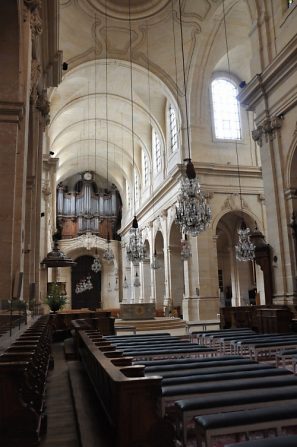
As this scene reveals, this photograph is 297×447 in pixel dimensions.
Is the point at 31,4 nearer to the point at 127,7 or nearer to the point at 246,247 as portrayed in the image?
the point at 246,247

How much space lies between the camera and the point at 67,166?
31.3m

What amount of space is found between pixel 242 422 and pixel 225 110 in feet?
59.9

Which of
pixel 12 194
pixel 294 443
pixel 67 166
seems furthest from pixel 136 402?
pixel 67 166

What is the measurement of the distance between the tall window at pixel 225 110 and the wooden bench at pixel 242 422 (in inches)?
673

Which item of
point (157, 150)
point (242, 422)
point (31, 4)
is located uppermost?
point (157, 150)

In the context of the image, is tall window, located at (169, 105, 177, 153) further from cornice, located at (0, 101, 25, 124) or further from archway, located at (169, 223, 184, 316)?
cornice, located at (0, 101, 25, 124)

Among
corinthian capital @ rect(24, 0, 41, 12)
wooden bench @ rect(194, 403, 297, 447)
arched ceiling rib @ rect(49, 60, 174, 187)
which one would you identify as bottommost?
wooden bench @ rect(194, 403, 297, 447)

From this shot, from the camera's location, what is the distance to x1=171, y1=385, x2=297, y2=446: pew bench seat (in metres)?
2.81

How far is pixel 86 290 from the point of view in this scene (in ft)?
106

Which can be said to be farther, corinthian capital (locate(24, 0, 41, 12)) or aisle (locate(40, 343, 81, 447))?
corinthian capital (locate(24, 0, 41, 12))

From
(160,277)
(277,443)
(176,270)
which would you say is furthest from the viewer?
(160,277)

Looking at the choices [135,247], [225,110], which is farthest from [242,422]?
[225,110]

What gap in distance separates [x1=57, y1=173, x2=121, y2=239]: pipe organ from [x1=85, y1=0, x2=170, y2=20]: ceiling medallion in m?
19.0

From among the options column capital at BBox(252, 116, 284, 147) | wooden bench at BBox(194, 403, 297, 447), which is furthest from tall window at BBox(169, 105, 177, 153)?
wooden bench at BBox(194, 403, 297, 447)
